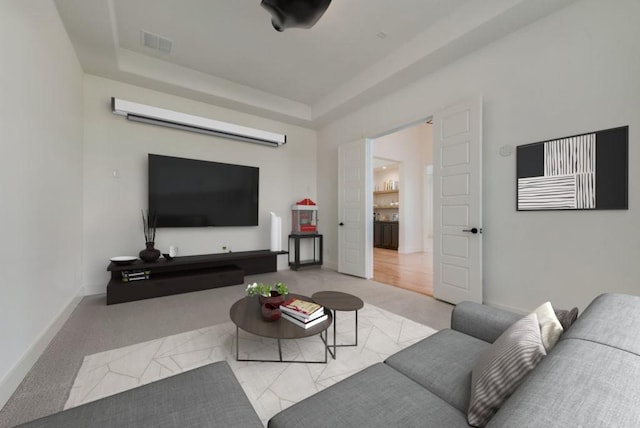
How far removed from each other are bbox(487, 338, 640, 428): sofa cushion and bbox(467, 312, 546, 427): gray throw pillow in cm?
17

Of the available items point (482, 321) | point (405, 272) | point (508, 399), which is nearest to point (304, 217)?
point (405, 272)

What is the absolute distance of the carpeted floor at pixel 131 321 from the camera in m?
1.56

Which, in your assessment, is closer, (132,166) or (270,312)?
(270,312)

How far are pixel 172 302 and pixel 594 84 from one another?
4863 mm

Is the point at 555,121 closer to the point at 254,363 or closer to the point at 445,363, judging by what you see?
the point at 445,363

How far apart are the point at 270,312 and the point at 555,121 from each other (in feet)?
10.3

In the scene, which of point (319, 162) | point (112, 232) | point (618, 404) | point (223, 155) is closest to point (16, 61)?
point (112, 232)

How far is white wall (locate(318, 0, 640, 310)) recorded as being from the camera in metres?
2.15

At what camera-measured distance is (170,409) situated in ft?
2.87

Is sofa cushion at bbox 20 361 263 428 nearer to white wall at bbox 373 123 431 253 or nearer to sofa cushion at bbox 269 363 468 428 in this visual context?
sofa cushion at bbox 269 363 468 428

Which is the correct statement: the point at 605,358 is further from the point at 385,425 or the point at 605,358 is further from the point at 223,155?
the point at 223,155

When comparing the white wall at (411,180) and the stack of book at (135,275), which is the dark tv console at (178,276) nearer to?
the stack of book at (135,275)

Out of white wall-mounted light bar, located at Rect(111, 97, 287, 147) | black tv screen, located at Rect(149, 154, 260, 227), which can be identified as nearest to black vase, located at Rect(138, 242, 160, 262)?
black tv screen, located at Rect(149, 154, 260, 227)

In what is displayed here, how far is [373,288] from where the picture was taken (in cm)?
385
